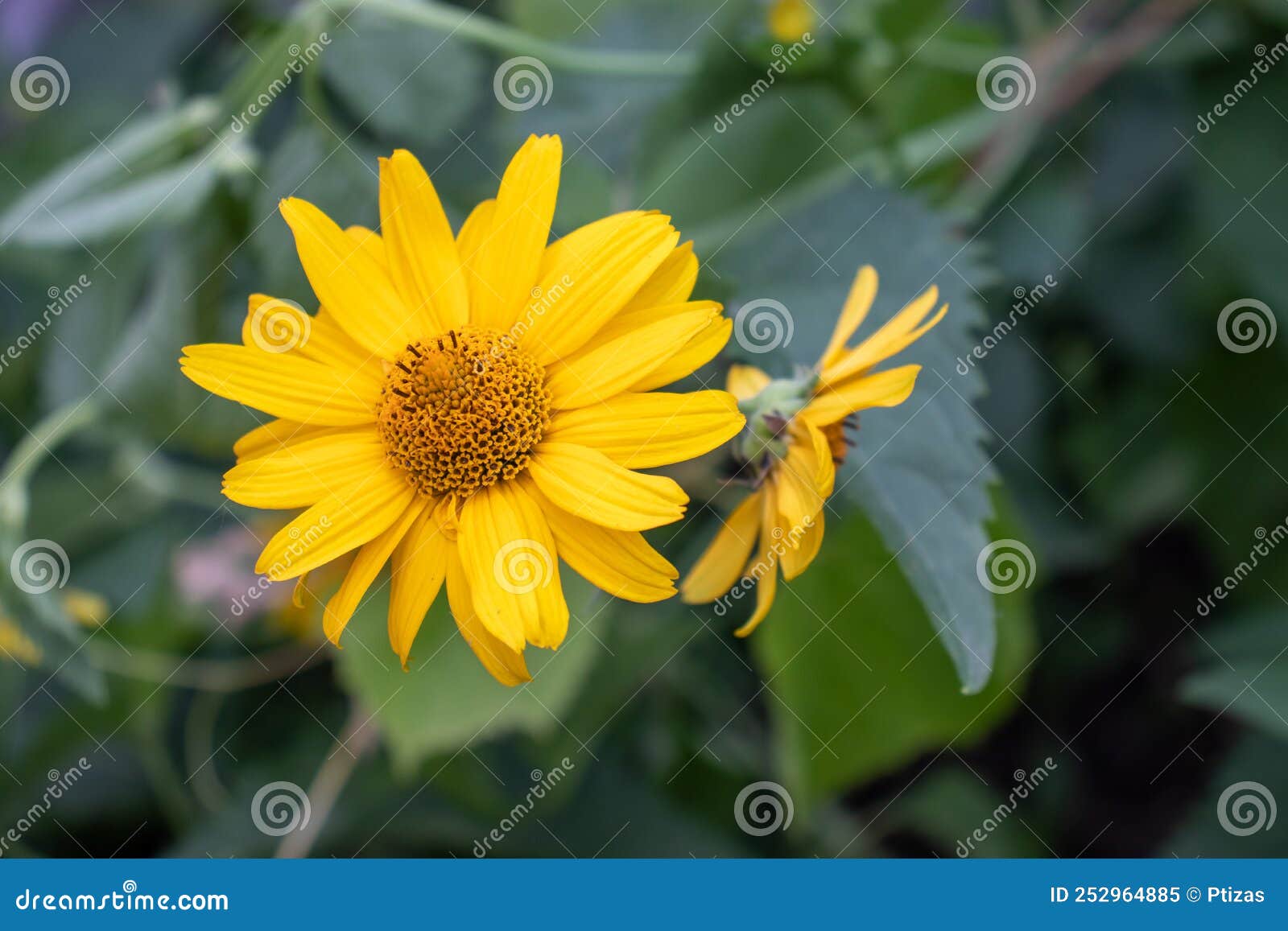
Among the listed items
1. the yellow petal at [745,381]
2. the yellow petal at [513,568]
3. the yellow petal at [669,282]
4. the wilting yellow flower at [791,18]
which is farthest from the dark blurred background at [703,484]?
the yellow petal at [513,568]

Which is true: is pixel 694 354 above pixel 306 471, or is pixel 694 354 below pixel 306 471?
above

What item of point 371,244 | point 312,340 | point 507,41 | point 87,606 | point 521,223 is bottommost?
point 87,606

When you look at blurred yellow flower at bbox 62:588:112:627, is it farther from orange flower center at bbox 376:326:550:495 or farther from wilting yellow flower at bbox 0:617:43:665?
orange flower center at bbox 376:326:550:495

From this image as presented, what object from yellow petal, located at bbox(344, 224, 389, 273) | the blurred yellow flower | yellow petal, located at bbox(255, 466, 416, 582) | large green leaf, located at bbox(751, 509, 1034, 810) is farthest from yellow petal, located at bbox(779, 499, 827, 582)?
the blurred yellow flower

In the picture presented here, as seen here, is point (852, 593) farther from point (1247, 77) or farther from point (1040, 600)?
point (1247, 77)

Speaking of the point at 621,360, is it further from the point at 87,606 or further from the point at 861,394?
the point at 87,606

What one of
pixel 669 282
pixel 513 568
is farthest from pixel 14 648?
pixel 669 282

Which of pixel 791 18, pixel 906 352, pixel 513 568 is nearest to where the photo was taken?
pixel 513 568
